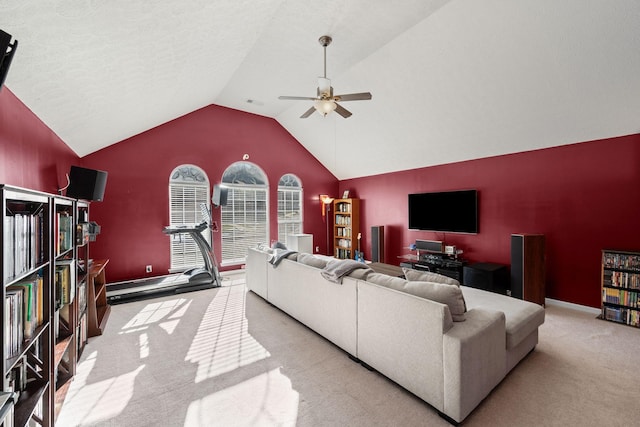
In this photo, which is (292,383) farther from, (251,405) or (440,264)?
(440,264)

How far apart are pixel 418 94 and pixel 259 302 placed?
160 inches

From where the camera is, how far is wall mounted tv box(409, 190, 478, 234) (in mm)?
5090

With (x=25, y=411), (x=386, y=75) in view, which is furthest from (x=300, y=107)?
(x=25, y=411)

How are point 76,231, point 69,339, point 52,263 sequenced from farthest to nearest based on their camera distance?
point 76,231 < point 69,339 < point 52,263

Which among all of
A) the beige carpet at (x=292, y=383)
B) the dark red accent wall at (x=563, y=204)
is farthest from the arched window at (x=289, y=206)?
the beige carpet at (x=292, y=383)

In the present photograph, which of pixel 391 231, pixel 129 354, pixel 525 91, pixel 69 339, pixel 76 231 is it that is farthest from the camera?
pixel 391 231

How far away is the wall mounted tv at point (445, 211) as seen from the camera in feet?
16.7

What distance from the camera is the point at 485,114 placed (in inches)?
162

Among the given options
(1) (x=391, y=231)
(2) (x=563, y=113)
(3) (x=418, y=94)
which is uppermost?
(3) (x=418, y=94)

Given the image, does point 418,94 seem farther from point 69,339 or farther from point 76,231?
point 69,339

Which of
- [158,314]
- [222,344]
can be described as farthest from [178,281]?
[222,344]

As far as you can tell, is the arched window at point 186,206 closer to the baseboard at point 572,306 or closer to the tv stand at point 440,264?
the tv stand at point 440,264

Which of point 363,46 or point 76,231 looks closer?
point 76,231

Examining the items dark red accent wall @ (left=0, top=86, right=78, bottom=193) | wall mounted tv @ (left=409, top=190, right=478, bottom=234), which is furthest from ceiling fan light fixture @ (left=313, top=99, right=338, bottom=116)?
wall mounted tv @ (left=409, top=190, right=478, bottom=234)
